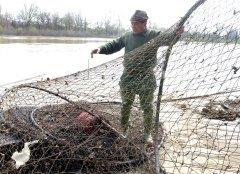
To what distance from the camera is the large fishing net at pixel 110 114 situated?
13.4ft

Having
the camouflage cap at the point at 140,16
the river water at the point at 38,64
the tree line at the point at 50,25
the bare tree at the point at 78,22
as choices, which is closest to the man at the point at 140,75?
the camouflage cap at the point at 140,16

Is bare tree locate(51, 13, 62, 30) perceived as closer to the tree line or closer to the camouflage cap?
the tree line

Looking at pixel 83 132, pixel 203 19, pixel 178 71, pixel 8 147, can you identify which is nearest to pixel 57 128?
pixel 83 132

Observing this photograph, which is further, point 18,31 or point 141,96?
point 18,31

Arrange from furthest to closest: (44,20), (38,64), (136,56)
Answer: (44,20) → (38,64) → (136,56)

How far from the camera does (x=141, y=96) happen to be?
4.87 meters

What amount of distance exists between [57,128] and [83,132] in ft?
0.96

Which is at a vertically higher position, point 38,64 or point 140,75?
point 140,75

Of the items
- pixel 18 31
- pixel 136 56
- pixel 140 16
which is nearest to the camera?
pixel 136 56

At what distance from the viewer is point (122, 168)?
4488 millimetres

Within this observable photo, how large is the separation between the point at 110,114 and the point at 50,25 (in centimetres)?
7568

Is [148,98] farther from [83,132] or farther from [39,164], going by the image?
[39,164]

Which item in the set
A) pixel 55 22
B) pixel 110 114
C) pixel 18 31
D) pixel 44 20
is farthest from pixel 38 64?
pixel 55 22

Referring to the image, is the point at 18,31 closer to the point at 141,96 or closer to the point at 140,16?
the point at 140,16
